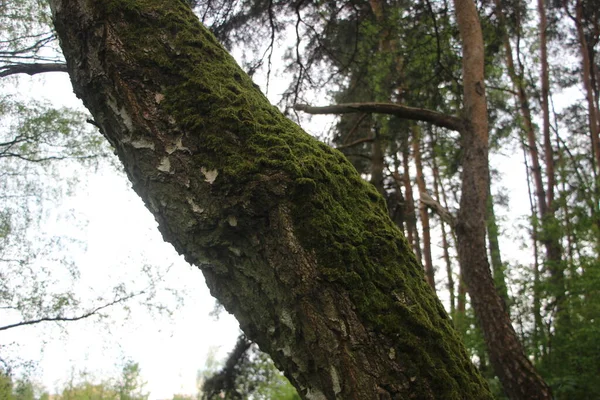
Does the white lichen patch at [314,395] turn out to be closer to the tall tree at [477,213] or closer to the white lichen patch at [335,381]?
the white lichen patch at [335,381]

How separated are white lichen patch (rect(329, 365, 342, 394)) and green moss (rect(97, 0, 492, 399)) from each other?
4.9 inches

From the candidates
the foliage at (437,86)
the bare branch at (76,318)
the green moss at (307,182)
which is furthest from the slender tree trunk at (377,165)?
the green moss at (307,182)

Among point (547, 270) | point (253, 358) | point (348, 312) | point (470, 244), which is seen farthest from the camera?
point (253, 358)

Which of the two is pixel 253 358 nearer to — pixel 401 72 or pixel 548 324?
pixel 548 324

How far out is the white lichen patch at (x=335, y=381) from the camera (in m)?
1.03

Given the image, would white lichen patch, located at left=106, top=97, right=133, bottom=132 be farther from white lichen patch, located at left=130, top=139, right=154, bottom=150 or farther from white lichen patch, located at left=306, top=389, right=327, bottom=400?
white lichen patch, located at left=306, top=389, right=327, bottom=400

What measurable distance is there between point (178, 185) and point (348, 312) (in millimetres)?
507

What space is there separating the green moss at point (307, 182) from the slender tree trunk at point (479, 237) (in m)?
3.65

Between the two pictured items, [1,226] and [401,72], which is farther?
[401,72]

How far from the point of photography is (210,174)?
117cm

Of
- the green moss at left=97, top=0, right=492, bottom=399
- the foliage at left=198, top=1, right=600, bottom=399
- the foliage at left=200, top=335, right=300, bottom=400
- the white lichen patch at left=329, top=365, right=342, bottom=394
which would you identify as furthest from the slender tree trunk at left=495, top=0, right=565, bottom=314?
the white lichen patch at left=329, top=365, right=342, bottom=394

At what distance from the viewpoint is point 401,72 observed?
7.05 m

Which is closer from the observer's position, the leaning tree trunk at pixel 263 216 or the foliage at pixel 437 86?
the leaning tree trunk at pixel 263 216

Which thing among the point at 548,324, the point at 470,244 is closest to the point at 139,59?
the point at 470,244
